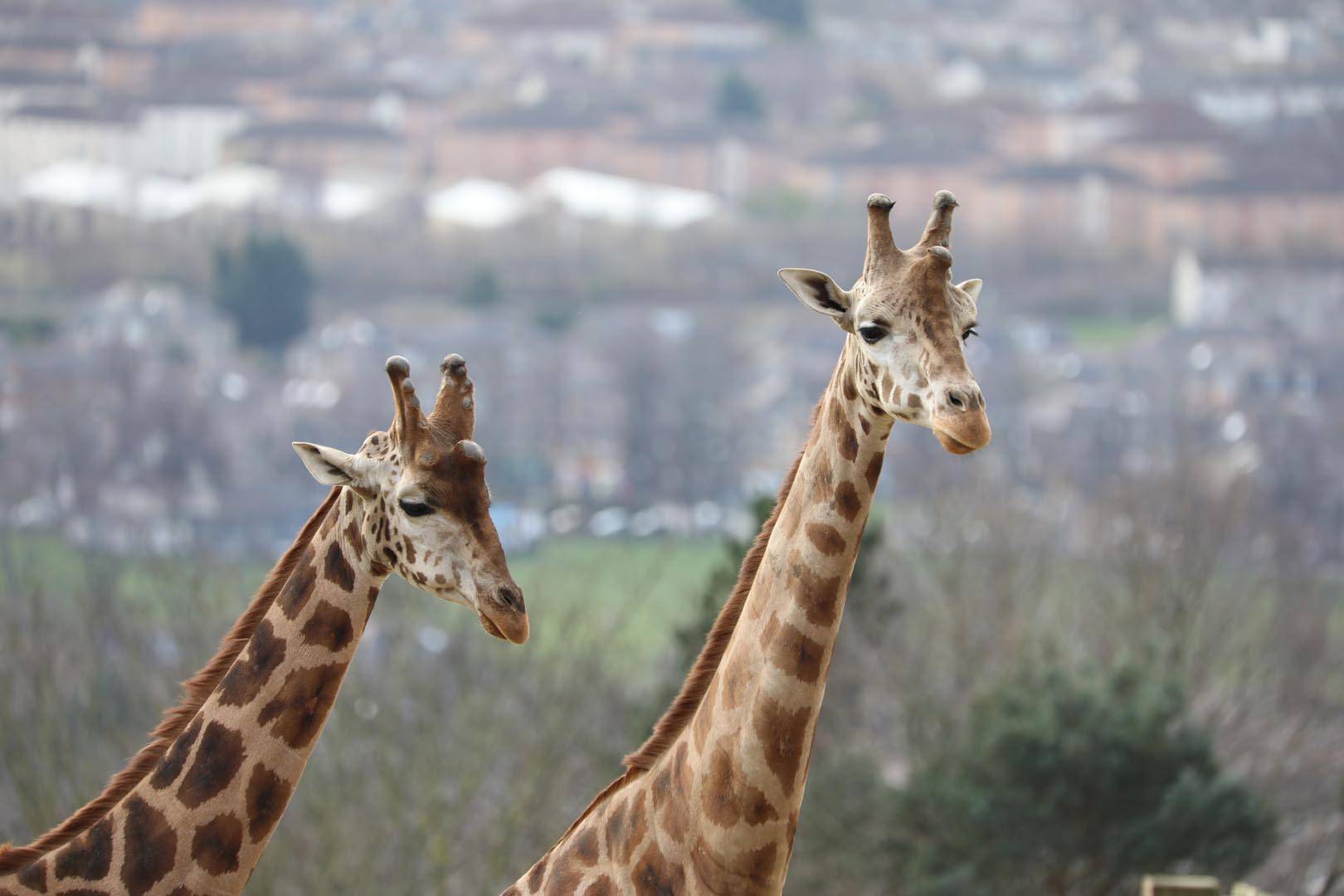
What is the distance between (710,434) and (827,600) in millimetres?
75049

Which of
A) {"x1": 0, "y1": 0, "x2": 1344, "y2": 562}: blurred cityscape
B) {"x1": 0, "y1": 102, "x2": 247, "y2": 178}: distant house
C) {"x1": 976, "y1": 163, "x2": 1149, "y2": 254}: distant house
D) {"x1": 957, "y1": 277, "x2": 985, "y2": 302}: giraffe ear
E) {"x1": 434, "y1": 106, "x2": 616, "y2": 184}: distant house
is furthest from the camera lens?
{"x1": 434, "y1": 106, "x2": 616, "y2": 184}: distant house

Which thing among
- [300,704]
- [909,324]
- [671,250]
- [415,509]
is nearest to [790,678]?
[909,324]

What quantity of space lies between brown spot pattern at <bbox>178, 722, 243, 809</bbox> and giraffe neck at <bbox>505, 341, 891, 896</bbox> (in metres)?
1.42

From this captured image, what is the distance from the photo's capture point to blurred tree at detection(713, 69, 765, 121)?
123 m


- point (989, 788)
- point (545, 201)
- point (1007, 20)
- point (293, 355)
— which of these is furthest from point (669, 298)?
point (989, 788)

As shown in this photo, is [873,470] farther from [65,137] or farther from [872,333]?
[65,137]

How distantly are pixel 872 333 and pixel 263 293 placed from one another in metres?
88.4

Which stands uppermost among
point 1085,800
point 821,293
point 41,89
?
point 41,89

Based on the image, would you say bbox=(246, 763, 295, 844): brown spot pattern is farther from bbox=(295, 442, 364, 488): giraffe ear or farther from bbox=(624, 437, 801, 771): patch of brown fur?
bbox=(624, 437, 801, 771): patch of brown fur

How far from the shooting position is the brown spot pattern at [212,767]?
6961 millimetres

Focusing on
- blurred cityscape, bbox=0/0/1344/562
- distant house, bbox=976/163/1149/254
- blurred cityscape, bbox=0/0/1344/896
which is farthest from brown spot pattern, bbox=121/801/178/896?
distant house, bbox=976/163/1149/254

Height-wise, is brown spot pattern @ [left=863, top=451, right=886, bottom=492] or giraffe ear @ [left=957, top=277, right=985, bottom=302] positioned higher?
giraffe ear @ [left=957, top=277, right=985, bottom=302]

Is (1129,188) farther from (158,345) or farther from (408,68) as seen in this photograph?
(158,345)

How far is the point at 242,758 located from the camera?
6988mm
